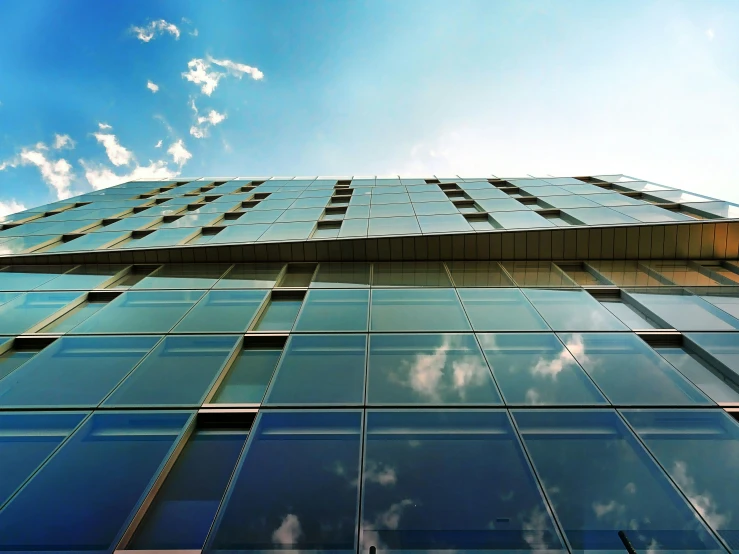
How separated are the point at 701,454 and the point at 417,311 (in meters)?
5.41

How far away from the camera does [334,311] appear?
9414mm

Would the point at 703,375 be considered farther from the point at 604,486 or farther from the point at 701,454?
the point at 604,486

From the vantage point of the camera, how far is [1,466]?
5.45m

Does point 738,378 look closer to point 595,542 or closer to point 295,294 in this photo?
point 595,542

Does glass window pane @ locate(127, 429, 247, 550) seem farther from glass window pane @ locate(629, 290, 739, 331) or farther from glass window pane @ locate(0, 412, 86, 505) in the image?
glass window pane @ locate(629, 290, 739, 331)

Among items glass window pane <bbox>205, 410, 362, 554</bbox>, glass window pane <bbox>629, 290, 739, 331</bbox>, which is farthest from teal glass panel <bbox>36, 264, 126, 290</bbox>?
glass window pane <bbox>629, 290, 739, 331</bbox>

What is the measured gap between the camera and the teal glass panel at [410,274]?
10.7 metres

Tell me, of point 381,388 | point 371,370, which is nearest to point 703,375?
point 381,388

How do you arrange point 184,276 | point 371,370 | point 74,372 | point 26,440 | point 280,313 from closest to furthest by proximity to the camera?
point 26,440
point 371,370
point 74,372
point 280,313
point 184,276

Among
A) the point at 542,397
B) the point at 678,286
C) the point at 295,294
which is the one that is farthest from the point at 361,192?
the point at 542,397

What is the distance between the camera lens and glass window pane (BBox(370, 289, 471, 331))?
8602 millimetres

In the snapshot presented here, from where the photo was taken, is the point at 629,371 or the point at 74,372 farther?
the point at 74,372

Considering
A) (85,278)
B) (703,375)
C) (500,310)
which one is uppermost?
(85,278)

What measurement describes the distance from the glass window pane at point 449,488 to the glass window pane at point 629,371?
7.25 ft
